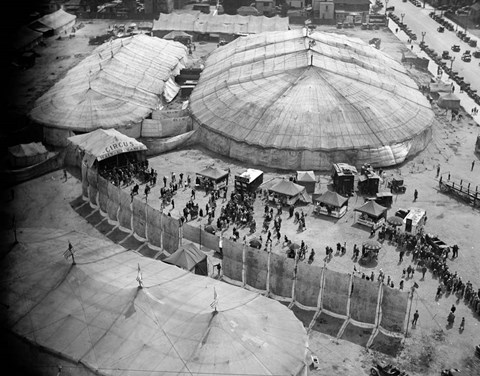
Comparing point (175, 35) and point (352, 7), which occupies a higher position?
point (352, 7)

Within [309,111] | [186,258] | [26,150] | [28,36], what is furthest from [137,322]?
[28,36]

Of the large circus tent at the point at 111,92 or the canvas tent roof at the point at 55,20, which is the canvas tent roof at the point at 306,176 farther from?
the canvas tent roof at the point at 55,20

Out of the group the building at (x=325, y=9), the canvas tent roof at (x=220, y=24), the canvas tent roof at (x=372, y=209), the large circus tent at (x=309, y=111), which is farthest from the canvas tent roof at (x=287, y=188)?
the building at (x=325, y=9)

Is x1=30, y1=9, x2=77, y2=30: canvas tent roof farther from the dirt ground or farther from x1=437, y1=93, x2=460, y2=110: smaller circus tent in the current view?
x1=437, y1=93, x2=460, y2=110: smaller circus tent

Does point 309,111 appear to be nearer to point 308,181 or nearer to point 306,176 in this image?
point 306,176

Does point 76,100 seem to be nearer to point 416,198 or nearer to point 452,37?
point 416,198
